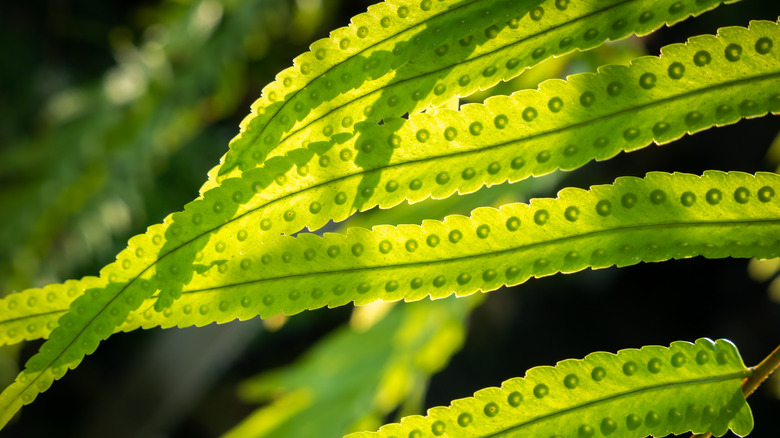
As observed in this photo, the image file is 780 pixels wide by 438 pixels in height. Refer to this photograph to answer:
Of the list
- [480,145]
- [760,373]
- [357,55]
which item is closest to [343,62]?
[357,55]

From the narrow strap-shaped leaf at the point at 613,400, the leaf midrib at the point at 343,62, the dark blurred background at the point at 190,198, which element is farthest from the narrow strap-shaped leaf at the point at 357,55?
the dark blurred background at the point at 190,198

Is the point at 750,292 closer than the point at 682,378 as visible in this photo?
No

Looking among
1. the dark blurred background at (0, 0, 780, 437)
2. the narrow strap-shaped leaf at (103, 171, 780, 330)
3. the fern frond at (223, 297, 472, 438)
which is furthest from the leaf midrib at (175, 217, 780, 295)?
the dark blurred background at (0, 0, 780, 437)

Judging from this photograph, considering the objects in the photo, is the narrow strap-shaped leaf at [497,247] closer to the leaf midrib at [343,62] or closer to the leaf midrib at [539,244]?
the leaf midrib at [539,244]

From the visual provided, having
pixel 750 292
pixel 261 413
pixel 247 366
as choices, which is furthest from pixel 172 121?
pixel 750 292

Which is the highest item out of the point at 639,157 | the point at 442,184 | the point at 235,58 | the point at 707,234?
the point at 235,58

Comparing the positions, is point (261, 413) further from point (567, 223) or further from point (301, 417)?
point (567, 223)
